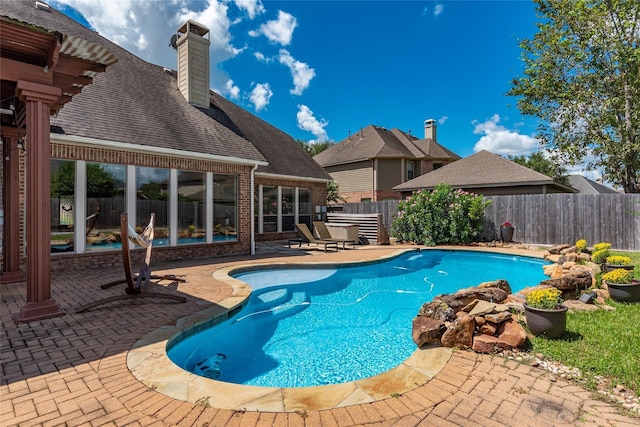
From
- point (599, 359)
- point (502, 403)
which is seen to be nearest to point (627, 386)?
point (599, 359)

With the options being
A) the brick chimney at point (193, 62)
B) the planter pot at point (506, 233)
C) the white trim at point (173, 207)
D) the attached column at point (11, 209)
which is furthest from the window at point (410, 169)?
the attached column at point (11, 209)

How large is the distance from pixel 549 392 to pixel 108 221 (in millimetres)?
9349

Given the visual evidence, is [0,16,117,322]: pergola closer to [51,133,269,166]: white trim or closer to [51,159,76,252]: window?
[51,133,269,166]: white trim

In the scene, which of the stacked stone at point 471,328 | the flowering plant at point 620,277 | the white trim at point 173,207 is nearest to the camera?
the stacked stone at point 471,328

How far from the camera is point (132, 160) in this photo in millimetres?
8695

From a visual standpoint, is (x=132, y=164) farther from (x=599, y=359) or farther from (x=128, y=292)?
(x=599, y=359)

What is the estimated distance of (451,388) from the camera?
281 centimetres

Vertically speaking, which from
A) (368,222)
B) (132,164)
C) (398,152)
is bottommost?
(368,222)

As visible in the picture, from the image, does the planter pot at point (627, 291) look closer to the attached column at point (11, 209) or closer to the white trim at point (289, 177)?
the attached column at point (11, 209)

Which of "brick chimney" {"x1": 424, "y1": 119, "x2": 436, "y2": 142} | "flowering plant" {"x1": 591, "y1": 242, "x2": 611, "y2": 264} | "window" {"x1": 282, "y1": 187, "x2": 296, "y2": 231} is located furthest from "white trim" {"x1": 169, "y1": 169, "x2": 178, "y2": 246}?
"brick chimney" {"x1": 424, "y1": 119, "x2": 436, "y2": 142}

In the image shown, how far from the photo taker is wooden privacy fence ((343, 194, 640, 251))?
1186 cm

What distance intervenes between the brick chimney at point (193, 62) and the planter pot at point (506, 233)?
1329 centimetres

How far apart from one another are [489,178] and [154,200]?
16.0 m

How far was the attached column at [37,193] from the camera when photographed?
4281mm
